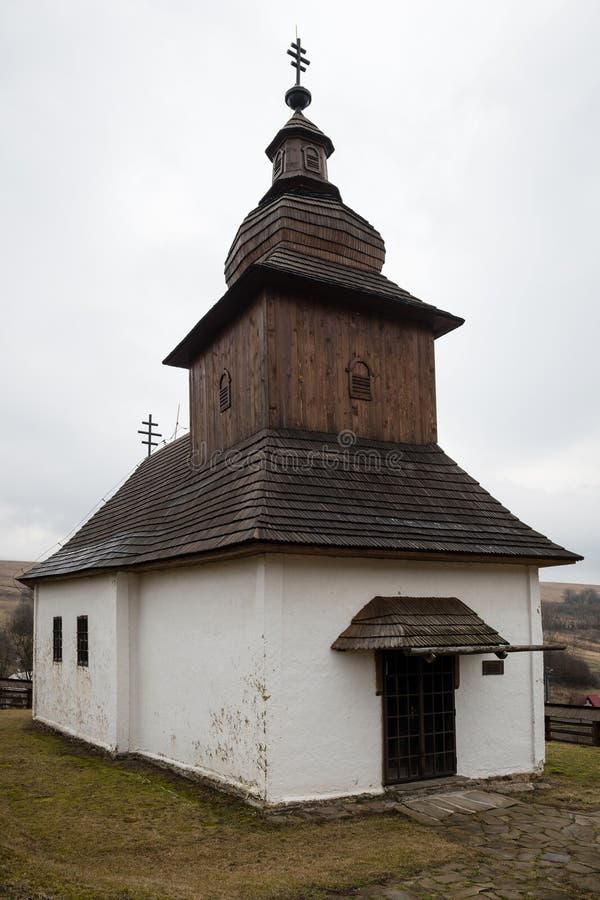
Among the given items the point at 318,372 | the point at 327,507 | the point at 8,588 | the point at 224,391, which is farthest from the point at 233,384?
the point at 8,588

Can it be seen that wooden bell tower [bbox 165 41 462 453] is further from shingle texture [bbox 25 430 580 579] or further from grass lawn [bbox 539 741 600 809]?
grass lawn [bbox 539 741 600 809]

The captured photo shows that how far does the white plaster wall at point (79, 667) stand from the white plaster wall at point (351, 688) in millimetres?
4648

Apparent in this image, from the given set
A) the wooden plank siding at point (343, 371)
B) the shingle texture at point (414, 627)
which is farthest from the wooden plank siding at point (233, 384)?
the shingle texture at point (414, 627)

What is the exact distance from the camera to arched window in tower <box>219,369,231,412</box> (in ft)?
40.7

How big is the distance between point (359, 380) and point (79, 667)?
7.83 meters

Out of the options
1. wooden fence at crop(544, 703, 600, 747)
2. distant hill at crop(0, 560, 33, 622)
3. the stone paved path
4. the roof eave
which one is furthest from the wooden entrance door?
distant hill at crop(0, 560, 33, 622)

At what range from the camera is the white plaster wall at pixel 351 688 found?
8.45m

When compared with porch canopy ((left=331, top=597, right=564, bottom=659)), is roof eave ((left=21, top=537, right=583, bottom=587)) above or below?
above

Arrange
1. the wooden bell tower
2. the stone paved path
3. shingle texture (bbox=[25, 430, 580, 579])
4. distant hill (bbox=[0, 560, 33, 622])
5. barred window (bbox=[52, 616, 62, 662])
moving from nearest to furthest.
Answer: the stone paved path < shingle texture (bbox=[25, 430, 580, 579]) < the wooden bell tower < barred window (bbox=[52, 616, 62, 662]) < distant hill (bbox=[0, 560, 33, 622])

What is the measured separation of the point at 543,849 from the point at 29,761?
8150mm

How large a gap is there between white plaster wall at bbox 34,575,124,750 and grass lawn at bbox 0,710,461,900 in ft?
8.17

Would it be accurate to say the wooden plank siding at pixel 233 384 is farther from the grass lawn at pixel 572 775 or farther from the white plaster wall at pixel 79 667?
the grass lawn at pixel 572 775

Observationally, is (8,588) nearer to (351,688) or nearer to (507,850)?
(351,688)

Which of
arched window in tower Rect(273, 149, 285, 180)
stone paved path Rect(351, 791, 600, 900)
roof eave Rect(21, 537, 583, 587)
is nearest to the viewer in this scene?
stone paved path Rect(351, 791, 600, 900)
